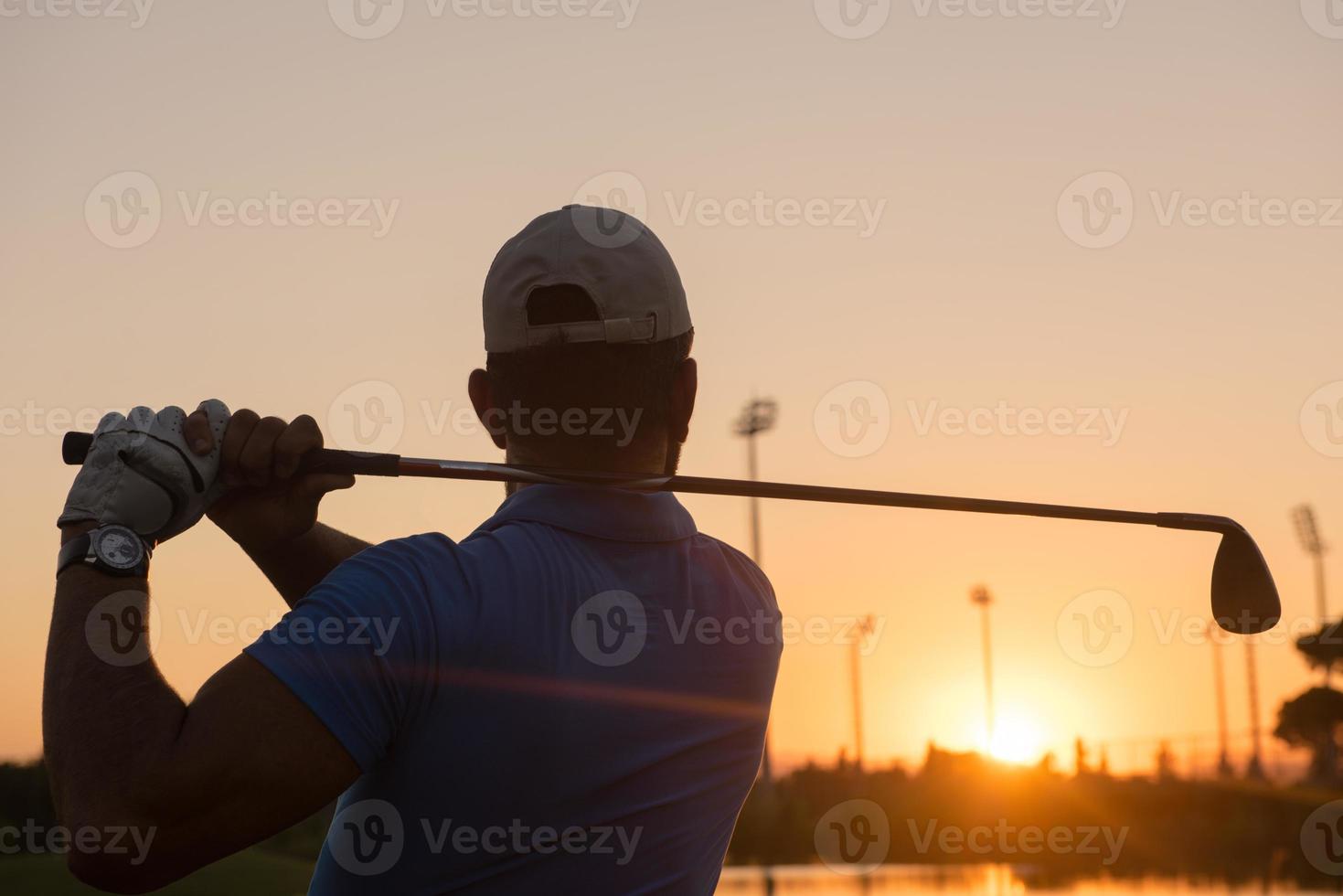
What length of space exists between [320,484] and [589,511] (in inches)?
19.2

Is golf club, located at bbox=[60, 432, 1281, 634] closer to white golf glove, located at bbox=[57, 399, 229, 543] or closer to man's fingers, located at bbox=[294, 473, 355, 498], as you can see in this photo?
man's fingers, located at bbox=[294, 473, 355, 498]

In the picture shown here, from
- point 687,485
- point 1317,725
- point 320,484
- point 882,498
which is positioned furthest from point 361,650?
point 1317,725

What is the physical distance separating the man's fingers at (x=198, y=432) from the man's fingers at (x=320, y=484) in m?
0.21

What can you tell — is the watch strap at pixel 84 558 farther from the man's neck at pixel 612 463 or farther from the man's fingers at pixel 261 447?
the man's neck at pixel 612 463

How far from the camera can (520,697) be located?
5.93 ft

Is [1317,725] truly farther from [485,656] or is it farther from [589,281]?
[485,656]

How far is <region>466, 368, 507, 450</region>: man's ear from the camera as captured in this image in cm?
212

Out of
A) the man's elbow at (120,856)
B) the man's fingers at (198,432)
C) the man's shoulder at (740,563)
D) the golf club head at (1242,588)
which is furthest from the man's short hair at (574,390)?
the golf club head at (1242,588)

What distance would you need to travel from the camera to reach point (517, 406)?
2.07 metres

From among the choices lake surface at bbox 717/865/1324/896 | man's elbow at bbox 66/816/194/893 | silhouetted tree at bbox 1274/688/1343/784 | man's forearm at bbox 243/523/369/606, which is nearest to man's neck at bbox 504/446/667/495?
man's forearm at bbox 243/523/369/606

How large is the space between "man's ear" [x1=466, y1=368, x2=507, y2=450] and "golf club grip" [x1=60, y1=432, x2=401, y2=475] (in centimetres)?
24

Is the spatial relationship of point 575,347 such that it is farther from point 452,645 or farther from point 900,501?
point 900,501

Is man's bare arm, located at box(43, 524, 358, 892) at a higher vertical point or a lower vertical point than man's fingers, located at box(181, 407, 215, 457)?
lower

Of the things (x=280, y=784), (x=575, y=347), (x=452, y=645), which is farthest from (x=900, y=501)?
(x=280, y=784)
